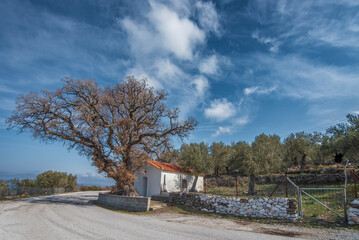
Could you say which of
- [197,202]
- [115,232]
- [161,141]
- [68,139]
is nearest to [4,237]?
[115,232]

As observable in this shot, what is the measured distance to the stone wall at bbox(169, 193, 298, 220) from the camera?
37.2 ft

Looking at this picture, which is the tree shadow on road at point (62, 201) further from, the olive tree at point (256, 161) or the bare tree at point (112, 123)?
the olive tree at point (256, 161)

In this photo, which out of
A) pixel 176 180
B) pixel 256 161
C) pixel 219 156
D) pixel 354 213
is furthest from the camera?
pixel 219 156

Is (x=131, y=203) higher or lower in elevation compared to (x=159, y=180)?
lower

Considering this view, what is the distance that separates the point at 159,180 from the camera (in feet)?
78.6

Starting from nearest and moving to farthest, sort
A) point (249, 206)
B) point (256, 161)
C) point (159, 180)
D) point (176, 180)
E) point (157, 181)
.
A: point (249, 206) < point (256, 161) < point (159, 180) < point (157, 181) < point (176, 180)

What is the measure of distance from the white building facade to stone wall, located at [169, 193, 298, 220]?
800 centimetres

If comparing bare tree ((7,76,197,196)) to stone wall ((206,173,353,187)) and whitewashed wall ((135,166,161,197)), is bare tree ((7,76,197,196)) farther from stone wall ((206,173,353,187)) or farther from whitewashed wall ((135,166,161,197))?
stone wall ((206,173,353,187))

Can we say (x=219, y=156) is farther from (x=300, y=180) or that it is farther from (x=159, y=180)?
(x=159, y=180)

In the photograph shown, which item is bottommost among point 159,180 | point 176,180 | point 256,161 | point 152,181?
point 152,181

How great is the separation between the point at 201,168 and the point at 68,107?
56.2 ft

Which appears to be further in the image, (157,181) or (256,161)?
(157,181)

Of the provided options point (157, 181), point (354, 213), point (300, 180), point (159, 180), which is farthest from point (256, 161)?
point (354, 213)

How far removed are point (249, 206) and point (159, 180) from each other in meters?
13.1
